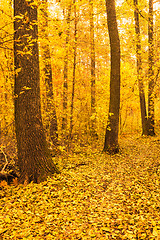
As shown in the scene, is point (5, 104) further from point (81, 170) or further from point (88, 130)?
point (88, 130)

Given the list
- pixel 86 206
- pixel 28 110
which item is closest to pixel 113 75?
pixel 28 110

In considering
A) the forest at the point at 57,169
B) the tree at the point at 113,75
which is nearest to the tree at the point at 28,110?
the forest at the point at 57,169

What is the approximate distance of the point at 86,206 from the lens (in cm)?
436

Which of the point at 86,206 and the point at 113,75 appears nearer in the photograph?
the point at 86,206

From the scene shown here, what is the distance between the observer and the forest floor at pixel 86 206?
11.3 ft

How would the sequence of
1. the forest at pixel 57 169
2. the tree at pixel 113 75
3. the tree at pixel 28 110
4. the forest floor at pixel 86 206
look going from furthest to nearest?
the tree at pixel 113 75 → the tree at pixel 28 110 → the forest at pixel 57 169 → the forest floor at pixel 86 206

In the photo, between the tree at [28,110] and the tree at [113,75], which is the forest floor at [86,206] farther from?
the tree at [113,75]

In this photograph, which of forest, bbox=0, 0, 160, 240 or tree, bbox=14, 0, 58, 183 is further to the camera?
tree, bbox=14, 0, 58, 183

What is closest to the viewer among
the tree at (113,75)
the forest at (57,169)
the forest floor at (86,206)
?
the forest floor at (86,206)

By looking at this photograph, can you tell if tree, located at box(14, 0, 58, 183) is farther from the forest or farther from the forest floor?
the forest floor

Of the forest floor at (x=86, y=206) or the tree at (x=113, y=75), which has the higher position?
the tree at (x=113, y=75)

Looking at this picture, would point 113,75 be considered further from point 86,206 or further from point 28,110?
point 86,206

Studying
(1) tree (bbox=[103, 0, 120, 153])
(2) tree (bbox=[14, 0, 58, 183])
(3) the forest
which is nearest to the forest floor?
(3) the forest

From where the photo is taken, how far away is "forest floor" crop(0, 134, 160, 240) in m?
3.43
